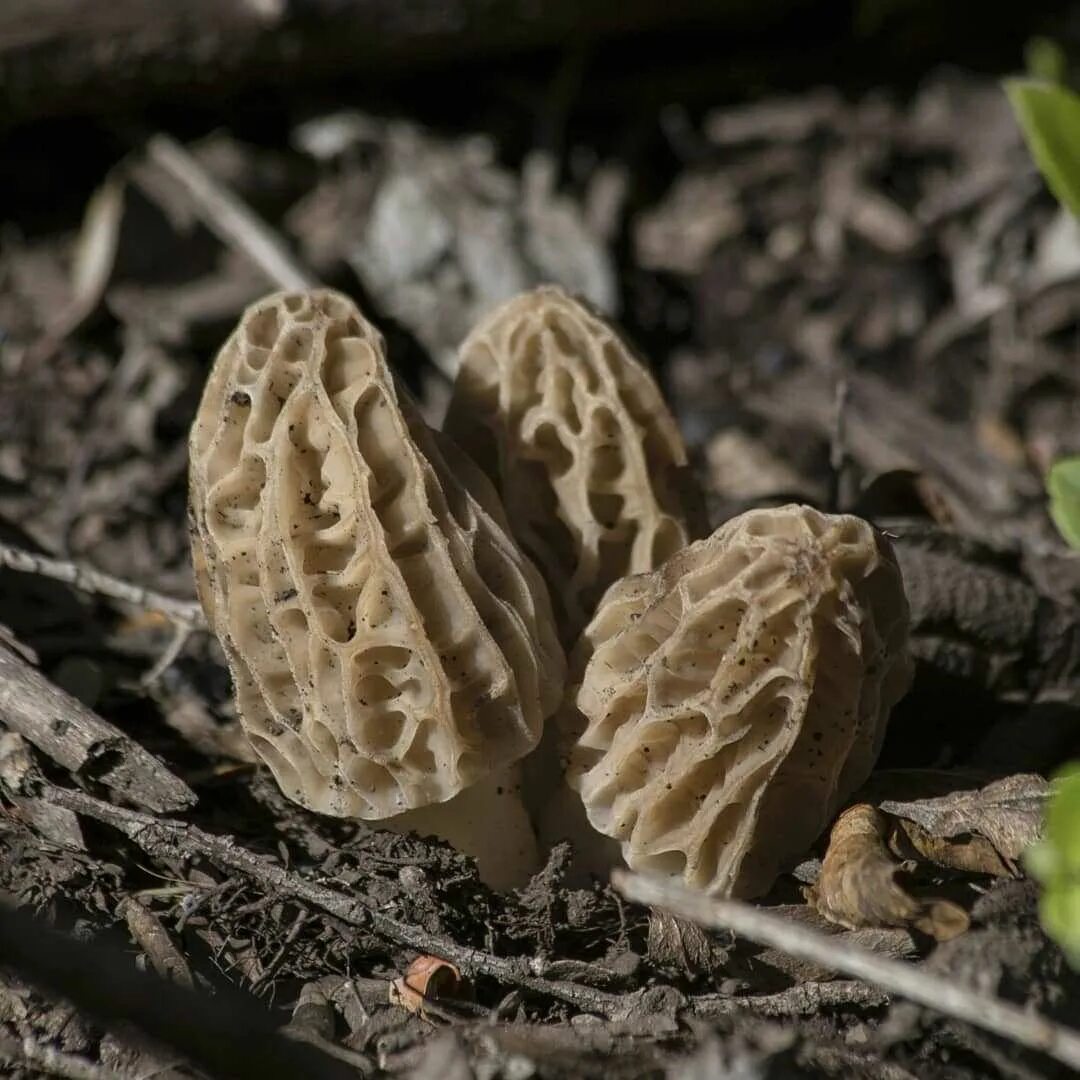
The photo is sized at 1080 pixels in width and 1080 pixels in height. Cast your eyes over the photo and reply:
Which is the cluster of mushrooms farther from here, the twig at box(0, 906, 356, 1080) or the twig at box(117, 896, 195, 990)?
the twig at box(0, 906, 356, 1080)

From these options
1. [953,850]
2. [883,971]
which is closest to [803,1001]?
[953,850]

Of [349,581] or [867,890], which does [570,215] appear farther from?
[867,890]

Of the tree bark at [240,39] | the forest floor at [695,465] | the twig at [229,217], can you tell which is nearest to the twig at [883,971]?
the forest floor at [695,465]

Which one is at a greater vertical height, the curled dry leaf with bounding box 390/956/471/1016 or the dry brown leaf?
the curled dry leaf with bounding box 390/956/471/1016

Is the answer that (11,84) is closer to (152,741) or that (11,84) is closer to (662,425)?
(152,741)

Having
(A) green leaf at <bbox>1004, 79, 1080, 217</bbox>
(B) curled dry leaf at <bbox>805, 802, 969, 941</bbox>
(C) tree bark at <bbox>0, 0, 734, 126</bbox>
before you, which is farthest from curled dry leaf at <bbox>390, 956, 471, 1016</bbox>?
(C) tree bark at <bbox>0, 0, 734, 126</bbox>
